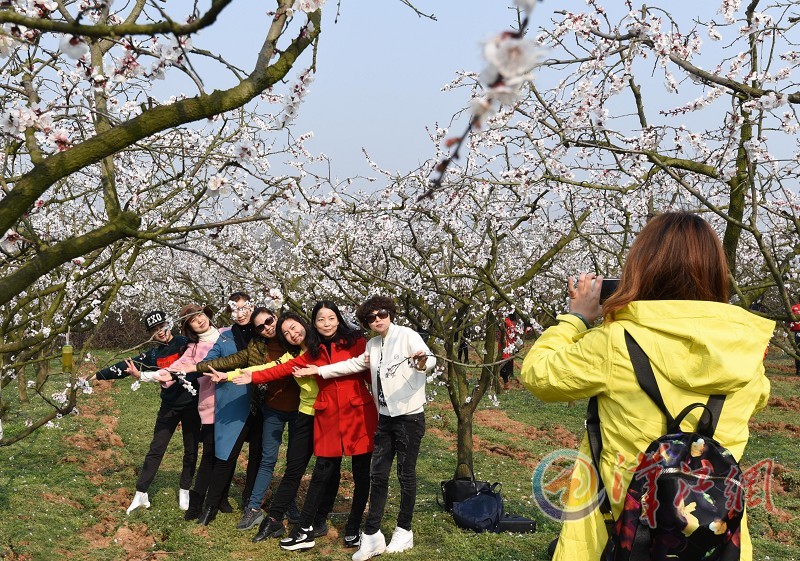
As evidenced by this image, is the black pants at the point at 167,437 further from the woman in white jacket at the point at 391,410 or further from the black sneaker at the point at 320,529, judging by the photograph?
the woman in white jacket at the point at 391,410

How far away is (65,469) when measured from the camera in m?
7.73

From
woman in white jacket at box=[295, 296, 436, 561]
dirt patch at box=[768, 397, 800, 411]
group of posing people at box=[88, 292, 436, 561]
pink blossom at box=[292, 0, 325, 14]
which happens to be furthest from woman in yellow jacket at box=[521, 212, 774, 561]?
dirt patch at box=[768, 397, 800, 411]

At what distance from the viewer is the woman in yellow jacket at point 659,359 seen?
191cm

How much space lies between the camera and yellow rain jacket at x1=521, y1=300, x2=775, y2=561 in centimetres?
190

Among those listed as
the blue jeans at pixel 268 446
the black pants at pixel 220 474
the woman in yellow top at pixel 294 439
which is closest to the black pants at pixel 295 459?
the woman in yellow top at pixel 294 439

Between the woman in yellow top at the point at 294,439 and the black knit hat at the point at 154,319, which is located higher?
the black knit hat at the point at 154,319

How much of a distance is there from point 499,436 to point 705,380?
8.84 meters

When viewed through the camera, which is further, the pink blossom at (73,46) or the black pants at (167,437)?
the black pants at (167,437)

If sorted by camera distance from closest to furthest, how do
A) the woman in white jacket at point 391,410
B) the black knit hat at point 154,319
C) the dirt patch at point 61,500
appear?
the woman in white jacket at point 391,410 < the black knit hat at point 154,319 < the dirt patch at point 61,500

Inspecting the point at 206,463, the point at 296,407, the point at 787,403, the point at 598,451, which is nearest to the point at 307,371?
the point at 296,407

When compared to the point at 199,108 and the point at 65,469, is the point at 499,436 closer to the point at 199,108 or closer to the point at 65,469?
the point at 65,469

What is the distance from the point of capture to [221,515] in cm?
606

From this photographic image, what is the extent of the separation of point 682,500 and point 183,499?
17.4 ft

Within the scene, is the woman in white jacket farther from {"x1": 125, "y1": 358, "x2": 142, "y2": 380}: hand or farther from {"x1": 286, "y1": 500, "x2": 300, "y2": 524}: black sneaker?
{"x1": 125, "y1": 358, "x2": 142, "y2": 380}: hand
